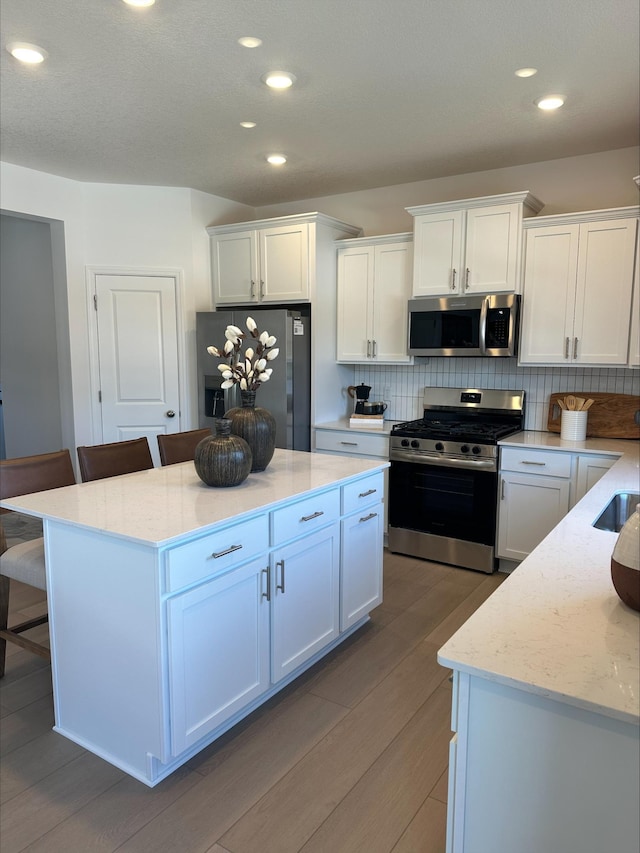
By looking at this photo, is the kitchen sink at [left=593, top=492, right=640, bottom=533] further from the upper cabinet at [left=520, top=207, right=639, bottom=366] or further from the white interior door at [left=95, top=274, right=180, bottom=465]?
the white interior door at [left=95, top=274, right=180, bottom=465]

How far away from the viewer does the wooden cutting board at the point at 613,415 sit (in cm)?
373

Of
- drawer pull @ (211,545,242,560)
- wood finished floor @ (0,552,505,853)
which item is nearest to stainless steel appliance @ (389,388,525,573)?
wood finished floor @ (0,552,505,853)

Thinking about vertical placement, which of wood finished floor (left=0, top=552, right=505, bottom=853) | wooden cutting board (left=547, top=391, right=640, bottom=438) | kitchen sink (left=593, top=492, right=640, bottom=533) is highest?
wooden cutting board (left=547, top=391, right=640, bottom=438)

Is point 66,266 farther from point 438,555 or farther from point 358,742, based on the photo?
point 358,742

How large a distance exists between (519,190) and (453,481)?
2082mm

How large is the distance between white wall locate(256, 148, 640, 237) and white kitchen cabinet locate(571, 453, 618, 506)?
165 cm

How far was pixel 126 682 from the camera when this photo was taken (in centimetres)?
192

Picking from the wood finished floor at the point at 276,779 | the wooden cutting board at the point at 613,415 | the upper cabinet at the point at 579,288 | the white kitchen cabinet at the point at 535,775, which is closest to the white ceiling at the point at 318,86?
the upper cabinet at the point at 579,288

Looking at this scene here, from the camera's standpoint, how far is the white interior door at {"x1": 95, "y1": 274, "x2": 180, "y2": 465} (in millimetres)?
4598

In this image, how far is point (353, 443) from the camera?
4.29 meters

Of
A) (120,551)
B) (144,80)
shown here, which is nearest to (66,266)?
(144,80)

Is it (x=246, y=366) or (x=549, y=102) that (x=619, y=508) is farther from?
(x=549, y=102)

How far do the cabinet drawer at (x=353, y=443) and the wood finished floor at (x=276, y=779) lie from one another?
170 centimetres

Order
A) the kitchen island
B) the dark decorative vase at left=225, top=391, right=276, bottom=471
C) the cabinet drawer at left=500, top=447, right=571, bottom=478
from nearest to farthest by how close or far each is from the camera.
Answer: the kitchen island
the dark decorative vase at left=225, top=391, right=276, bottom=471
the cabinet drawer at left=500, top=447, right=571, bottom=478
